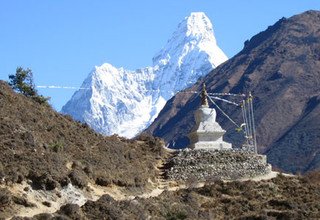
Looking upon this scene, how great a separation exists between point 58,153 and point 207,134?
16.7 metres

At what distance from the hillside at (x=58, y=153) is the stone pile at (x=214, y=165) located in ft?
4.91

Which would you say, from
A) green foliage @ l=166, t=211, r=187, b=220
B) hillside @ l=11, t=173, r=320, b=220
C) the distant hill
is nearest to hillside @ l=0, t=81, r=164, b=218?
the distant hill

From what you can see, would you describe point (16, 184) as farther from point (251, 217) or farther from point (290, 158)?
point (290, 158)

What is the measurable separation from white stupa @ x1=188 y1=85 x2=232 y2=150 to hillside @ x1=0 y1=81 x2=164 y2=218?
304 centimetres

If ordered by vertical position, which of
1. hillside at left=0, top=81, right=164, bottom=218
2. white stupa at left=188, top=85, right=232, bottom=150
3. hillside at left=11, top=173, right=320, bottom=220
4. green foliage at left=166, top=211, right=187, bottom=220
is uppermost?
white stupa at left=188, top=85, right=232, bottom=150

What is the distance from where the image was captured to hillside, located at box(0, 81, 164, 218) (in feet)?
101

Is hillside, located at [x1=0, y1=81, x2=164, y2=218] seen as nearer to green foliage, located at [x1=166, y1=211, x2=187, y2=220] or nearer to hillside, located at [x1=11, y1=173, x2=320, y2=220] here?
hillside, located at [x1=11, y1=173, x2=320, y2=220]

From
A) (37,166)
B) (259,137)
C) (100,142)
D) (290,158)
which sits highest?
(259,137)

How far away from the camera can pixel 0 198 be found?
87.1 ft

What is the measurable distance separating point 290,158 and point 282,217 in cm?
11101

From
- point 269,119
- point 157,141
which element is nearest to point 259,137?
point 269,119

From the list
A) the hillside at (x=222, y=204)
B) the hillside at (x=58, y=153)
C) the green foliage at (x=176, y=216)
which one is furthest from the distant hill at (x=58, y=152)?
the green foliage at (x=176, y=216)

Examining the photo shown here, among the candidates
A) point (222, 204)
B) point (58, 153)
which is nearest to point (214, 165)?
point (222, 204)

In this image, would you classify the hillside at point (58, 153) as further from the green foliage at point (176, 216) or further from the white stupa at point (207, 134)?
the green foliage at point (176, 216)
